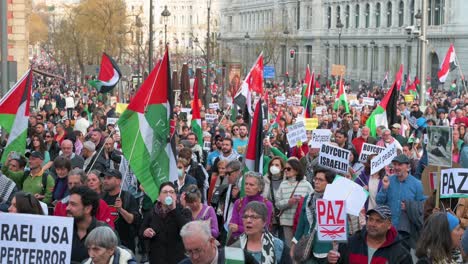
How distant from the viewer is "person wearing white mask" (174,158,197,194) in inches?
486

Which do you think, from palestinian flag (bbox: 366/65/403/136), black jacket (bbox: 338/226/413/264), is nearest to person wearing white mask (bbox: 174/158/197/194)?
black jacket (bbox: 338/226/413/264)

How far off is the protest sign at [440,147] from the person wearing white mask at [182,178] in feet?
8.85

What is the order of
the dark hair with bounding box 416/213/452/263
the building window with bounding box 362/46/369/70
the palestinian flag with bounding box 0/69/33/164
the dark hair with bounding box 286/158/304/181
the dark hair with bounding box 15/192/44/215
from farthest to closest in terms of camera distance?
the building window with bounding box 362/46/369/70
the palestinian flag with bounding box 0/69/33/164
the dark hair with bounding box 286/158/304/181
the dark hair with bounding box 15/192/44/215
the dark hair with bounding box 416/213/452/263

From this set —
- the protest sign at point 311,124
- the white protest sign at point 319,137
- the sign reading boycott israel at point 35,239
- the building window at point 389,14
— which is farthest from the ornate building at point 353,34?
the sign reading boycott israel at point 35,239

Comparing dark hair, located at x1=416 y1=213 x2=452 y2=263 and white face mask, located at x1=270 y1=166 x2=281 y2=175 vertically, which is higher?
dark hair, located at x1=416 y1=213 x2=452 y2=263

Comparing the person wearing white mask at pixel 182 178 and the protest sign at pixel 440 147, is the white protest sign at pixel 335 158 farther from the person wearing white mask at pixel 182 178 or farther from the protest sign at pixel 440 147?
the person wearing white mask at pixel 182 178

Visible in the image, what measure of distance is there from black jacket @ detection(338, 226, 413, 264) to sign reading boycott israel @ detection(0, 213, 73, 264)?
78.6 inches

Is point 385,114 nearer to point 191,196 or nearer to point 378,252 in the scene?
point 191,196

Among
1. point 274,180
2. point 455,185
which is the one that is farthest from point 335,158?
point 455,185

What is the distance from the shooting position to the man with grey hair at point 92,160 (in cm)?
1410

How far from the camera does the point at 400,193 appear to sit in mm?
11344

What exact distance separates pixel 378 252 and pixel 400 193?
3529 millimetres

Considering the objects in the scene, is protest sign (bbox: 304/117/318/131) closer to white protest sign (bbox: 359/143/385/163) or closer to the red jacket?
white protest sign (bbox: 359/143/385/163)

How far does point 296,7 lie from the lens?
10462cm
